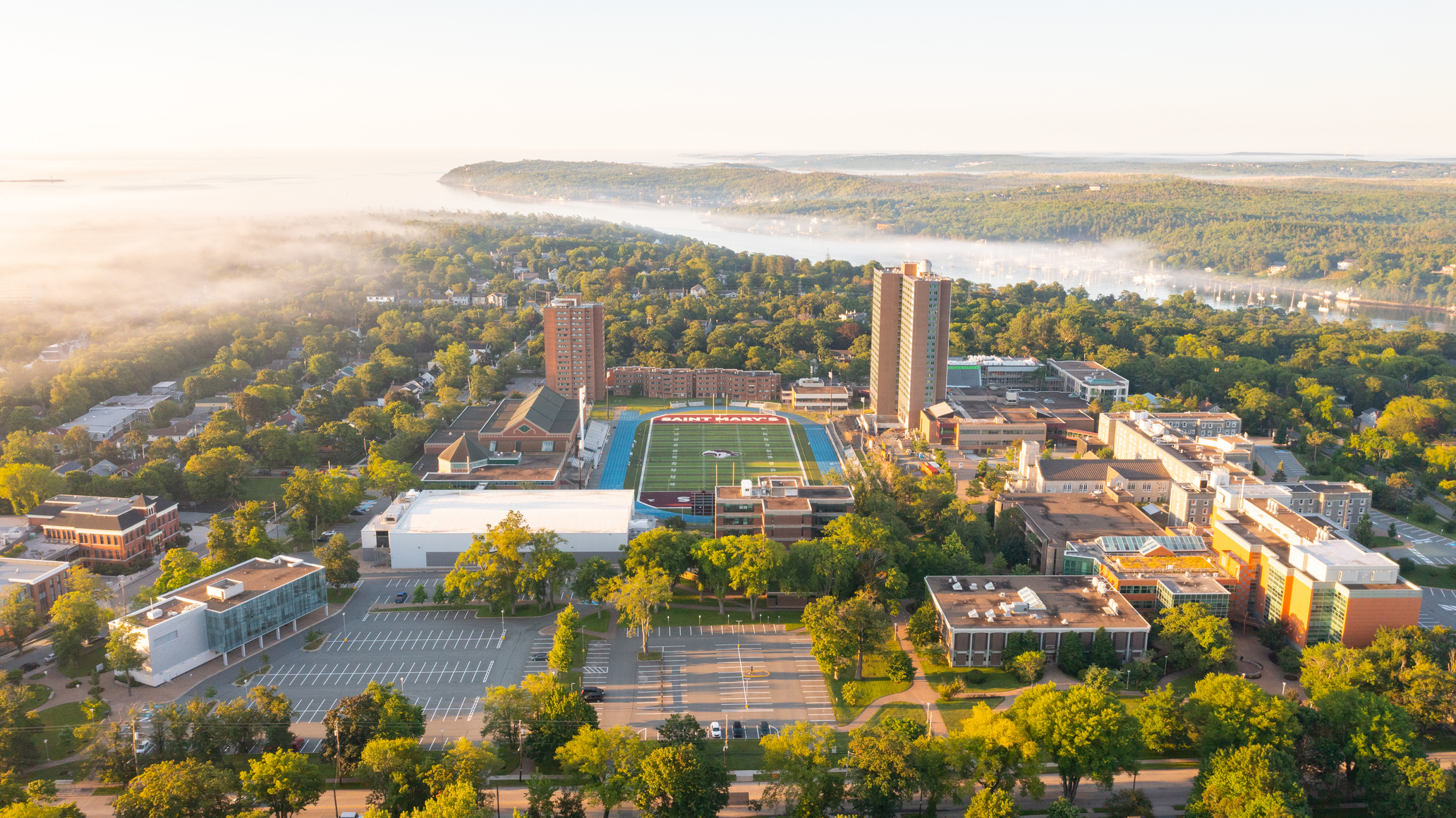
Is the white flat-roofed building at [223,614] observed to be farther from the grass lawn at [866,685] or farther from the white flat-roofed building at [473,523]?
the grass lawn at [866,685]

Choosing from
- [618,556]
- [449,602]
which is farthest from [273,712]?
[618,556]

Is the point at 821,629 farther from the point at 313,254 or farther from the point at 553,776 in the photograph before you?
the point at 313,254

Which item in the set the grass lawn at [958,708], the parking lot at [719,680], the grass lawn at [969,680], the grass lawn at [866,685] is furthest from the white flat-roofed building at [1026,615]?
the parking lot at [719,680]

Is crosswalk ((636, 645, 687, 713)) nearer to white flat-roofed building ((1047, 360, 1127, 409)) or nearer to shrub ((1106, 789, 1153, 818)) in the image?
shrub ((1106, 789, 1153, 818))

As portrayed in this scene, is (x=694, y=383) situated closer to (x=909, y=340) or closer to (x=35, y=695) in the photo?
(x=909, y=340)

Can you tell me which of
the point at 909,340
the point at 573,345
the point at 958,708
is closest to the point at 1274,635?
the point at 958,708

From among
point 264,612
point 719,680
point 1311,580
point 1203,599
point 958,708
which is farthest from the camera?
point 1203,599
